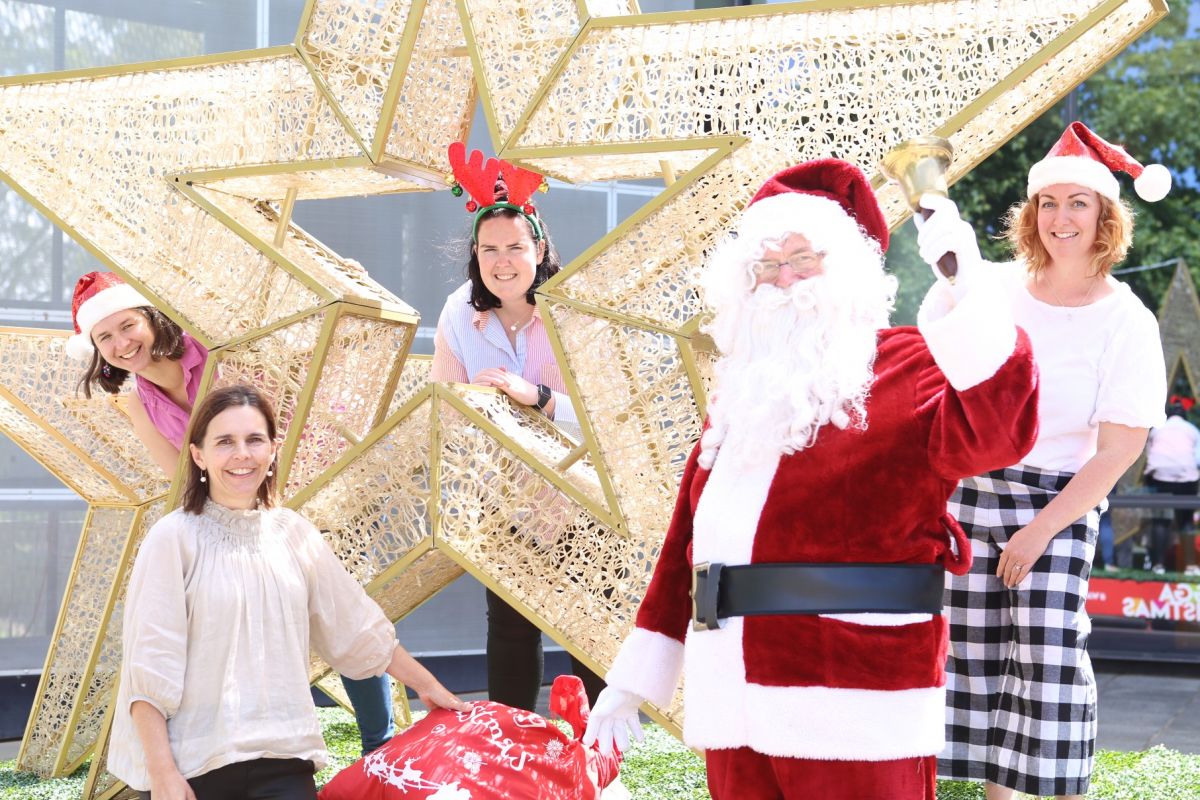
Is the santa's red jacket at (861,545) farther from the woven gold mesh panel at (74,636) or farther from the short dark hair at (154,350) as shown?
the woven gold mesh panel at (74,636)

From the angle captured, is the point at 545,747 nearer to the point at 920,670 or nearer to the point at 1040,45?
the point at 920,670

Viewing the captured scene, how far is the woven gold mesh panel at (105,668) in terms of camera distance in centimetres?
395

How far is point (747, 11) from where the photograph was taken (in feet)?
9.61

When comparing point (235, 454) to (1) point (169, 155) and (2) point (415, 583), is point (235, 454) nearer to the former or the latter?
(2) point (415, 583)

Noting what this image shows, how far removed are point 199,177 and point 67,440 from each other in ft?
3.86

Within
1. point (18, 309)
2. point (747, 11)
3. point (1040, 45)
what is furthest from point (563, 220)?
point (1040, 45)

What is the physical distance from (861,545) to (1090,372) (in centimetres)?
105

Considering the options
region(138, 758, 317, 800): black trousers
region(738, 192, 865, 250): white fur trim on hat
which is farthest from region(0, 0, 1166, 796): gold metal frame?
region(738, 192, 865, 250): white fur trim on hat

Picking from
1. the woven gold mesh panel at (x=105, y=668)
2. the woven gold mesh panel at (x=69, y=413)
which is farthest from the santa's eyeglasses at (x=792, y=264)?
the woven gold mesh panel at (x=69, y=413)

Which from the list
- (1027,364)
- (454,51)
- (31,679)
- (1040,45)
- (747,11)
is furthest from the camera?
(31,679)

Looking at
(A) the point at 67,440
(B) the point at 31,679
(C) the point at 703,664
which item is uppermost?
(A) the point at 67,440

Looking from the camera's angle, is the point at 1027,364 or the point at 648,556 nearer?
the point at 1027,364

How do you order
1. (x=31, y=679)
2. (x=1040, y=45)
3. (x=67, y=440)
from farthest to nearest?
(x=31, y=679) < (x=67, y=440) < (x=1040, y=45)

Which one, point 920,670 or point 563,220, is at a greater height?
point 563,220
